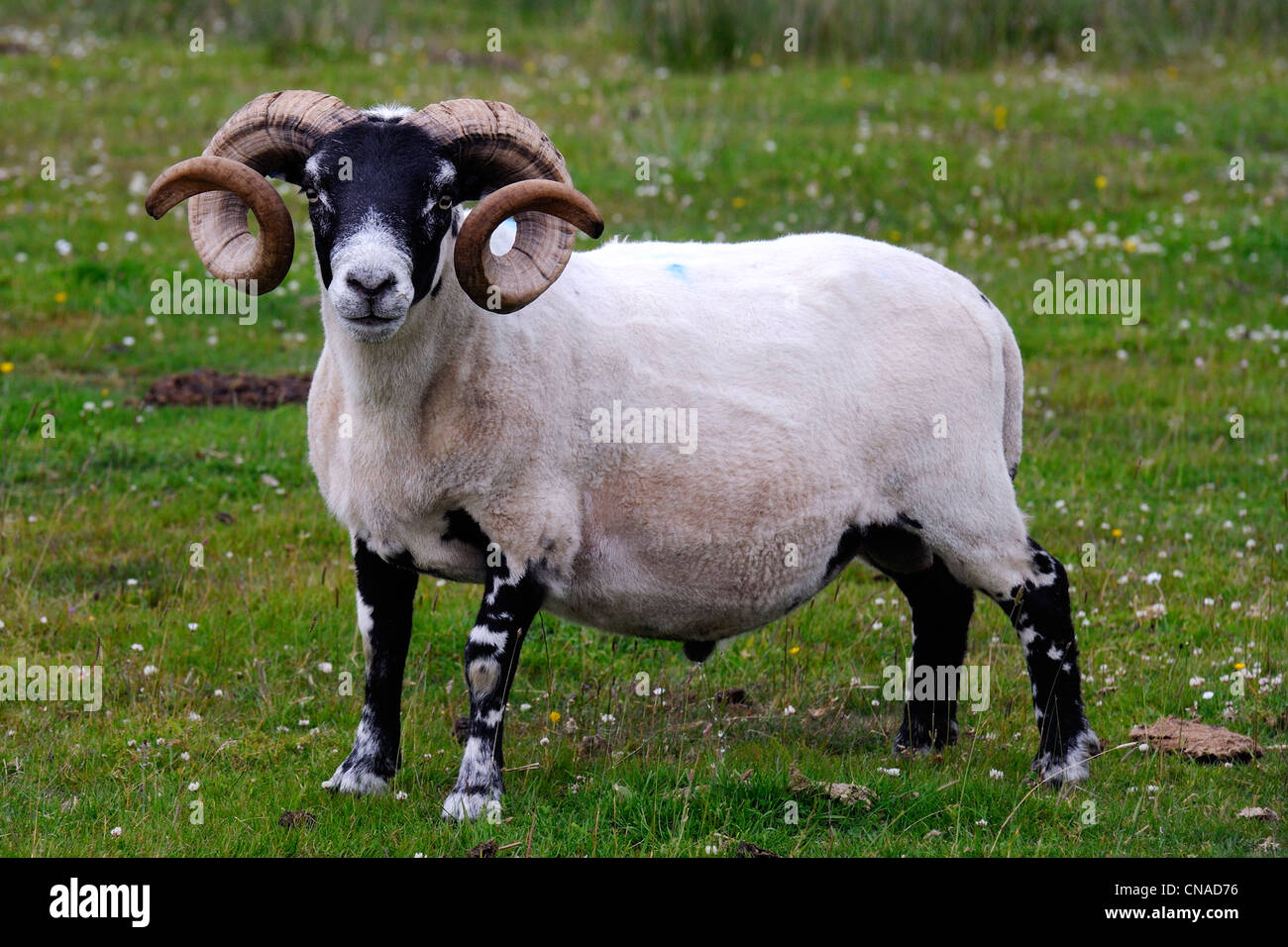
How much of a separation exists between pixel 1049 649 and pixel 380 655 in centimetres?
301

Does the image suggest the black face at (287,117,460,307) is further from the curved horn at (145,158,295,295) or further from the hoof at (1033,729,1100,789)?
the hoof at (1033,729,1100,789)

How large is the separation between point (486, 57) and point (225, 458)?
507 inches

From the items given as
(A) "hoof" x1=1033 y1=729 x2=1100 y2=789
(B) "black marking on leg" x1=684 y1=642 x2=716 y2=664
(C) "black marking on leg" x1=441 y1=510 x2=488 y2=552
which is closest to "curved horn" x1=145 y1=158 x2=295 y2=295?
(C) "black marking on leg" x1=441 y1=510 x2=488 y2=552

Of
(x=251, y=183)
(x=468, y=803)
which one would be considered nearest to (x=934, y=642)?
(x=468, y=803)

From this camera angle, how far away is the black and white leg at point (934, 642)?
748 centimetres

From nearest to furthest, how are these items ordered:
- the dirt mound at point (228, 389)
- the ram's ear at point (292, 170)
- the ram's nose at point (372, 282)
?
the ram's nose at point (372, 282)
the ram's ear at point (292, 170)
the dirt mound at point (228, 389)

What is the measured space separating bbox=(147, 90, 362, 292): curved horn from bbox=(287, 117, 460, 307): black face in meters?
0.15

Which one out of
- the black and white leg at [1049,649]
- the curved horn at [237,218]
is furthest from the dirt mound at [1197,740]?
the curved horn at [237,218]

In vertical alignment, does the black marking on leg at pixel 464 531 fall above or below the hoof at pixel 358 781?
above

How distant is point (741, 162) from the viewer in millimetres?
16750

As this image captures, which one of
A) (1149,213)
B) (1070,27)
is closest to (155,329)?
(1149,213)

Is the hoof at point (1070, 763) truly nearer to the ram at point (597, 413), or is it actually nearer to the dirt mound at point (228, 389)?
the ram at point (597, 413)

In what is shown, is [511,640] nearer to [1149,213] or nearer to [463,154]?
[463,154]

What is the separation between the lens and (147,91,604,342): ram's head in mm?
5871
